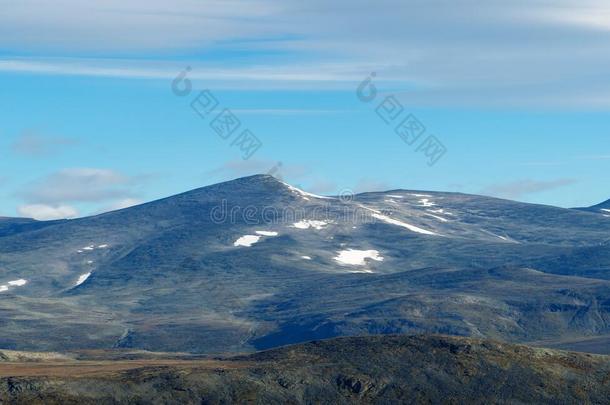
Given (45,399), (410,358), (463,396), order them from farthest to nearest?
(410,358), (463,396), (45,399)

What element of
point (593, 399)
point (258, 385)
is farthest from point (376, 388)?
point (593, 399)

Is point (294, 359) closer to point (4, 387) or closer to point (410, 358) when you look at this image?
point (410, 358)

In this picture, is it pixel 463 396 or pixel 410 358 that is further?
pixel 410 358

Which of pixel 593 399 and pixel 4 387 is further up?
pixel 4 387

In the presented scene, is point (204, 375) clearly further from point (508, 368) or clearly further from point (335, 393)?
point (508, 368)

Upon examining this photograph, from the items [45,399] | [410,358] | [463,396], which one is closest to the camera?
[45,399]

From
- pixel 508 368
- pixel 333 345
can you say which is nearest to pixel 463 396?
pixel 508 368
